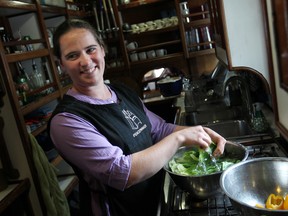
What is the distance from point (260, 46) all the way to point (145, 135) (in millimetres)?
630

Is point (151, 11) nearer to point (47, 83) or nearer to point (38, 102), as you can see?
point (47, 83)

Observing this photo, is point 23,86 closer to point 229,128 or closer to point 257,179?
point 229,128

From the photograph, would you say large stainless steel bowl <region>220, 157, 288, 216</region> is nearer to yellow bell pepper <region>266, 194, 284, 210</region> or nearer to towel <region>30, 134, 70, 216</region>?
yellow bell pepper <region>266, 194, 284, 210</region>

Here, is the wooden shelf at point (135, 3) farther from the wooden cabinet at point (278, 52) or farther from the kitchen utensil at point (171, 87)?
the wooden cabinet at point (278, 52)

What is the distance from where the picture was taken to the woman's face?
41.6 inches

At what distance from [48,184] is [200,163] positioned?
1216 millimetres

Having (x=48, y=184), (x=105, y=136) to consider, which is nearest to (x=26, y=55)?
(x=48, y=184)

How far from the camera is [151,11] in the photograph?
3492 millimetres

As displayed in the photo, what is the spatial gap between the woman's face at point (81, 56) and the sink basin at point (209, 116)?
106 centimetres

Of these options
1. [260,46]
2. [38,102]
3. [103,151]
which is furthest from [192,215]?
[38,102]

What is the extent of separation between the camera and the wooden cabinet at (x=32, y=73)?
6.16 feet

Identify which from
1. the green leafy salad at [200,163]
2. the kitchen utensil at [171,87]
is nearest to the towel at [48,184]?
the green leafy salad at [200,163]

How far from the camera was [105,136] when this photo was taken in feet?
3.43

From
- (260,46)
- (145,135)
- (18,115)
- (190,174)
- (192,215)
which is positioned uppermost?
(260,46)
